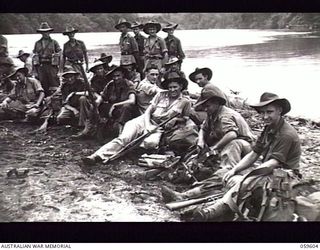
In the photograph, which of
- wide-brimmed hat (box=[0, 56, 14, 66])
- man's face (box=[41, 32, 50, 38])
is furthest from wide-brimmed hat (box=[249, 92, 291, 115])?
wide-brimmed hat (box=[0, 56, 14, 66])

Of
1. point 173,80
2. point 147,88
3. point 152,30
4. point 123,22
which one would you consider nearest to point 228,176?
point 173,80

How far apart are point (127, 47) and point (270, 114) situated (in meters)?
1.88

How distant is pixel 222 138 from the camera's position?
6.06 metres

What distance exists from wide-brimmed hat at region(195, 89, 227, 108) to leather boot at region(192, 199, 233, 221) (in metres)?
1.12

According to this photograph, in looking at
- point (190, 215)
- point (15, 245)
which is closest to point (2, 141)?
point (15, 245)

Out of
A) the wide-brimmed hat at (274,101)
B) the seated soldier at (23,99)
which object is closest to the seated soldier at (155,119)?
the wide-brimmed hat at (274,101)

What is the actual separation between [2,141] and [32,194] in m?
0.79

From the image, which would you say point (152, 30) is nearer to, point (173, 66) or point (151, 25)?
point (151, 25)

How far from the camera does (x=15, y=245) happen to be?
6250 millimetres

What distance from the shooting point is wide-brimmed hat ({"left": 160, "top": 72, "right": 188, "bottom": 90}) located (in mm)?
6246

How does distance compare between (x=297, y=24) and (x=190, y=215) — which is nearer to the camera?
(x=190, y=215)

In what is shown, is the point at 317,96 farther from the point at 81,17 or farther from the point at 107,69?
the point at 81,17

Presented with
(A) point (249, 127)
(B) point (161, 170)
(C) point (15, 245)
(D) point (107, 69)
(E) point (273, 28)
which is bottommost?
(C) point (15, 245)

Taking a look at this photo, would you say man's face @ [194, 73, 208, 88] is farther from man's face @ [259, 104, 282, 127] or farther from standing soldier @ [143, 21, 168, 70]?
man's face @ [259, 104, 282, 127]
